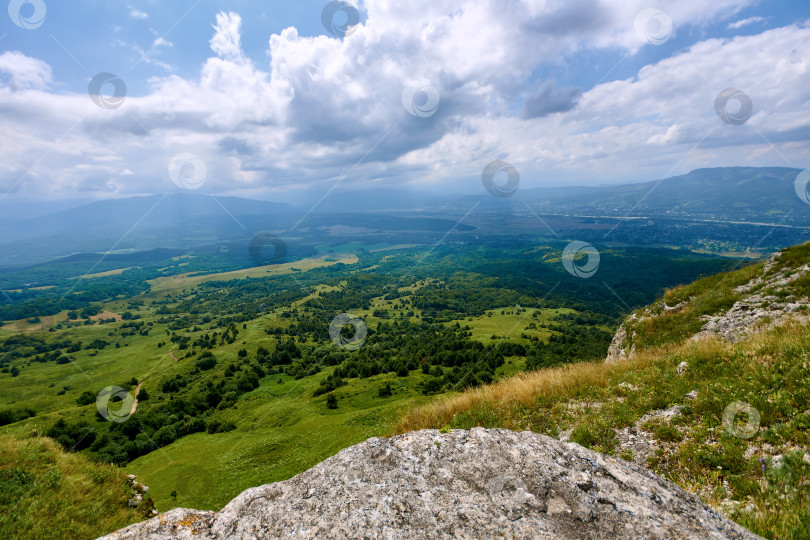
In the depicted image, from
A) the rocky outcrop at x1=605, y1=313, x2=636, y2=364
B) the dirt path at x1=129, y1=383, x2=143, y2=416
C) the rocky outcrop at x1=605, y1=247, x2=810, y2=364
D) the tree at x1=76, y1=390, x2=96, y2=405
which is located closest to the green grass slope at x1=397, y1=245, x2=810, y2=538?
→ the rocky outcrop at x1=605, y1=247, x2=810, y2=364


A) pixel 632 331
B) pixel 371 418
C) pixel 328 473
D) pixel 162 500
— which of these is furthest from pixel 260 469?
pixel 632 331

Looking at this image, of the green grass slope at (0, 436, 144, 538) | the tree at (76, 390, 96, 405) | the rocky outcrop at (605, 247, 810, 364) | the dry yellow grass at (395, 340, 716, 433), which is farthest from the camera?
the tree at (76, 390, 96, 405)

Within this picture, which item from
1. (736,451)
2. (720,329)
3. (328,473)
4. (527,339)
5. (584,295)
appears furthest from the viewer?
(584,295)

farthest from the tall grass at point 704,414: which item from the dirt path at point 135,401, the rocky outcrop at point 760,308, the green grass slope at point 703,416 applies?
the dirt path at point 135,401

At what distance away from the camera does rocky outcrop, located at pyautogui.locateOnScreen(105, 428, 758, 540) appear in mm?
3492

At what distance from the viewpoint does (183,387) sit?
64.1m

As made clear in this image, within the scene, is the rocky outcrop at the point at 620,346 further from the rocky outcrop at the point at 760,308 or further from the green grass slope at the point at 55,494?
the green grass slope at the point at 55,494

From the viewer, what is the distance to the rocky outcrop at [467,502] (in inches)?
137

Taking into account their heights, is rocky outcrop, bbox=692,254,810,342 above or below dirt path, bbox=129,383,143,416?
above

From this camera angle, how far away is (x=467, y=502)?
397cm

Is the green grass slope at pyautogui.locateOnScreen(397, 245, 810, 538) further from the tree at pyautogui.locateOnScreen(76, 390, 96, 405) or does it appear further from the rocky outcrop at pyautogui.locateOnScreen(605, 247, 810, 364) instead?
the tree at pyautogui.locateOnScreen(76, 390, 96, 405)

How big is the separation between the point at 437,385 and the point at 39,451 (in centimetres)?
3088

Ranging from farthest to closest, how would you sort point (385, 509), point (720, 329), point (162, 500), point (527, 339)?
point (527, 339) → point (162, 500) → point (720, 329) → point (385, 509)

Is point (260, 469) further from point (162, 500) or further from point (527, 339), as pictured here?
point (527, 339)
